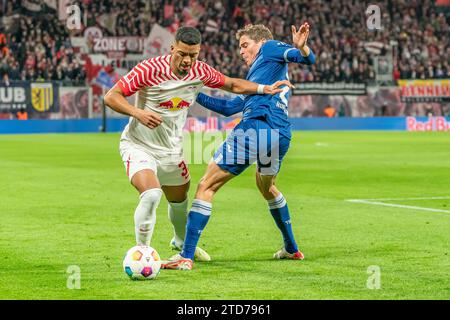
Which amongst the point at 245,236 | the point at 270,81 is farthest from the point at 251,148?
the point at 245,236

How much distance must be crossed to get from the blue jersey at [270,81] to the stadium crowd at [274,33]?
3125 centimetres

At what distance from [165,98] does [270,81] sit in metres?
1.05

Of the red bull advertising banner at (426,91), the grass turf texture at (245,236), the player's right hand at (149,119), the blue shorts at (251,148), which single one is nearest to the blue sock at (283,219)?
the grass turf texture at (245,236)

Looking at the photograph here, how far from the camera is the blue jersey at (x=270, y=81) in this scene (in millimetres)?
9117

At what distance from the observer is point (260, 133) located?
9102 mm

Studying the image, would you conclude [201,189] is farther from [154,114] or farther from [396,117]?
[396,117]

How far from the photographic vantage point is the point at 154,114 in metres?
8.29

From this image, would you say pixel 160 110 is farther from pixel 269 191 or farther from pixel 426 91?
pixel 426 91

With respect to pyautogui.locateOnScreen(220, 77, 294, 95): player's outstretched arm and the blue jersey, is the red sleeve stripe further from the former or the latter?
the blue jersey

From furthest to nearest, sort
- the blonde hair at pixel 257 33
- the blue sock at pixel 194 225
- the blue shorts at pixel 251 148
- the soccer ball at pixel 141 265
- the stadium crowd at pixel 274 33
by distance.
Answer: the stadium crowd at pixel 274 33
the blonde hair at pixel 257 33
the blue shorts at pixel 251 148
the blue sock at pixel 194 225
the soccer ball at pixel 141 265

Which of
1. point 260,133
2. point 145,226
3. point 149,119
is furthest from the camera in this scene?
point 260,133

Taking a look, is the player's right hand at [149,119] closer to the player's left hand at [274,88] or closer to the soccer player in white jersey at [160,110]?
the soccer player in white jersey at [160,110]

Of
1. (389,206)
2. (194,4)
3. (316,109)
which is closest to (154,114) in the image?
(389,206)
